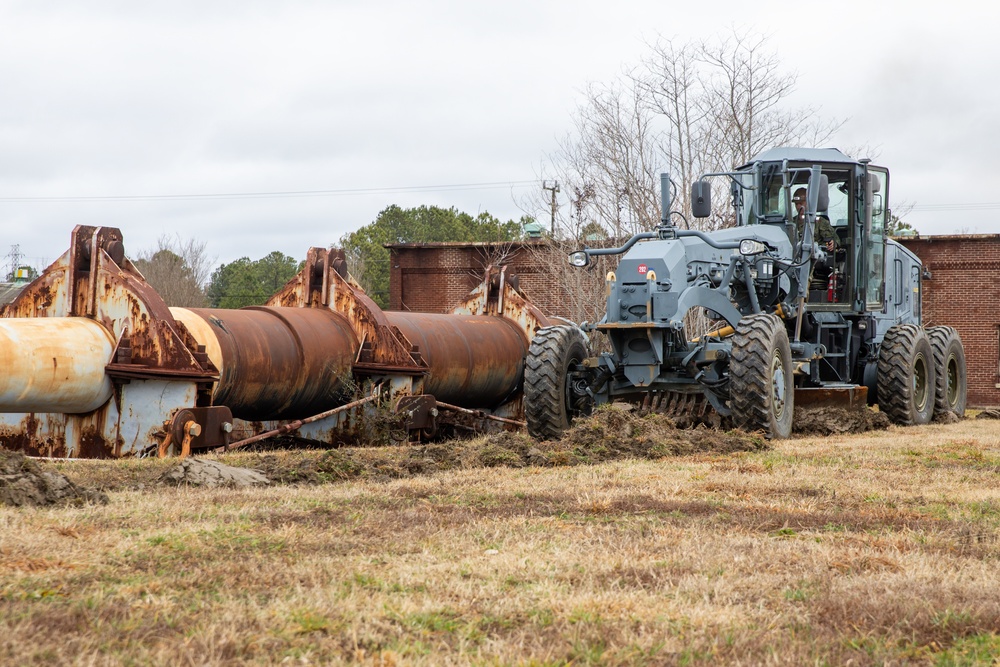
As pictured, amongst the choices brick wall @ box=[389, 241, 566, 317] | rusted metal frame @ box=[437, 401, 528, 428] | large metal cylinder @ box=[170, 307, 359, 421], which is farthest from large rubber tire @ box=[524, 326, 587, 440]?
brick wall @ box=[389, 241, 566, 317]

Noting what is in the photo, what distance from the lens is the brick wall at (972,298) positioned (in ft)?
90.0

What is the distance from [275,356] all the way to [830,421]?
5.63 m

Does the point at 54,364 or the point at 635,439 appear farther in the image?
the point at 635,439

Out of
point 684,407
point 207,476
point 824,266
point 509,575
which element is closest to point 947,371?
point 824,266

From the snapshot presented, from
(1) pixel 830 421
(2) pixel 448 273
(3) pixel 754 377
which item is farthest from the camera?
(2) pixel 448 273

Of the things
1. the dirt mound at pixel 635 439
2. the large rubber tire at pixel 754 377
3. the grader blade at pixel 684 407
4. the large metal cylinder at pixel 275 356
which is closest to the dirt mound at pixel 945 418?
the large rubber tire at pixel 754 377

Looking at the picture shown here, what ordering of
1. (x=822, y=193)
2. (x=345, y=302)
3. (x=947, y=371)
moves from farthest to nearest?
(x=947, y=371) < (x=822, y=193) < (x=345, y=302)

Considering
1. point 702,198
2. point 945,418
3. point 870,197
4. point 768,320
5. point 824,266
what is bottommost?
point 945,418

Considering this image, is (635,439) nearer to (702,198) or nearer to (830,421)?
(702,198)

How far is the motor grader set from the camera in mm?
10562

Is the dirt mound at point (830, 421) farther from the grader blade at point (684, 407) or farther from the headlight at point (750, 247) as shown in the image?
the headlight at point (750, 247)

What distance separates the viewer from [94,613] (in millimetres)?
3502

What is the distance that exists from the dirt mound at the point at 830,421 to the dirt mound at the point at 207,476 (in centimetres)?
624

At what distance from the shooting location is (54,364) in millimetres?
8484
